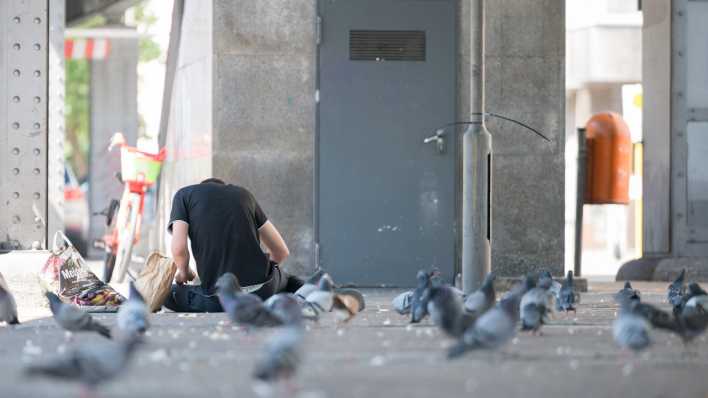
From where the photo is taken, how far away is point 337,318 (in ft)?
33.8

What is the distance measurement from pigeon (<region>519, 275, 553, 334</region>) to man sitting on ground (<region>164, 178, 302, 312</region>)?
2247 mm

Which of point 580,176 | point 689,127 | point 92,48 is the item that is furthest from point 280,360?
point 92,48

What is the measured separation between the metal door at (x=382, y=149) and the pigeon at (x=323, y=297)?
475 centimetres

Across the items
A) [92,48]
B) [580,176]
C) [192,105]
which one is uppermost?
[92,48]

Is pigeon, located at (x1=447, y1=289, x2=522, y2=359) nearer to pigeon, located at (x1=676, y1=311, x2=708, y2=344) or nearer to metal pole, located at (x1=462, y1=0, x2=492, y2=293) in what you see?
pigeon, located at (x1=676, y1=311, x2=708, y2=344)

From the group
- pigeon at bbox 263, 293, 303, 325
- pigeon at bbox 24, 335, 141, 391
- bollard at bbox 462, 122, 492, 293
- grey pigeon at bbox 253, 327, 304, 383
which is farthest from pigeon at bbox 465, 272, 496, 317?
pigeon at bbox 24, 335, 141, 391

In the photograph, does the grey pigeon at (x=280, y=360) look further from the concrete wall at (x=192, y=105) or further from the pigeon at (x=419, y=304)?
the concrete wall at (x=192, y=105)

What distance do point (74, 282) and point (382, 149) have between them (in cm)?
407

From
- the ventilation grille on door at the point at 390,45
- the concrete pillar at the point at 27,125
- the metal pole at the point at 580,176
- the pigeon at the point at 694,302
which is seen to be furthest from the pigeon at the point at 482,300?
the metal pole at the point at 580,176

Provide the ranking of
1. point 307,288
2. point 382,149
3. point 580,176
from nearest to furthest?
point 307,288 < point 382,149 < point 580,176

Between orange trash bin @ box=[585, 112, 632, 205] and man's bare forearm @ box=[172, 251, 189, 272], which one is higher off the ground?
orange trash bin @ box=[585, 112, 632, 205]

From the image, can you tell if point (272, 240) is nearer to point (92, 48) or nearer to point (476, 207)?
point (476, 207)

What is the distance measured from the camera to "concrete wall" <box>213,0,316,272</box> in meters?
14.9

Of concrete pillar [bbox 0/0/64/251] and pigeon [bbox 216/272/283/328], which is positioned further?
concrete pillar [bbox 0/0/64/251]
